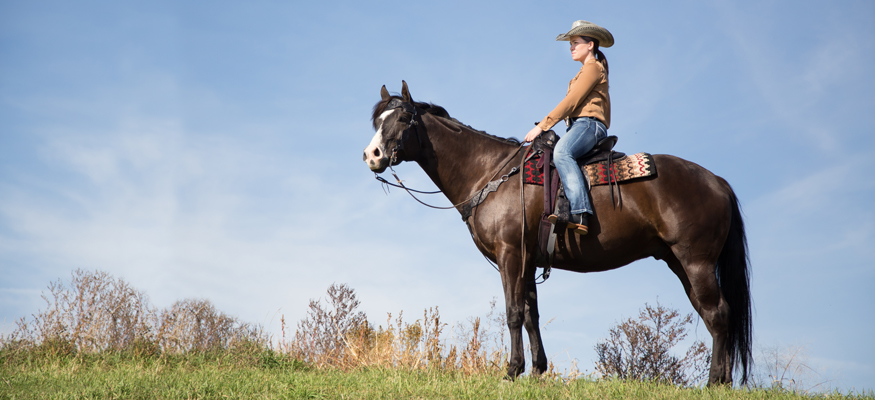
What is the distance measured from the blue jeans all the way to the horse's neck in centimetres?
75

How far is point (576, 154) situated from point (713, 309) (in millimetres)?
2143

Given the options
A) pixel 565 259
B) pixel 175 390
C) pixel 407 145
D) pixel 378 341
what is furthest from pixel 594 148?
pixel 175 390

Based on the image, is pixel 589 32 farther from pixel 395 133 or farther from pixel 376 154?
pixel 376 154

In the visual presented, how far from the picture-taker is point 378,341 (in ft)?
25.9

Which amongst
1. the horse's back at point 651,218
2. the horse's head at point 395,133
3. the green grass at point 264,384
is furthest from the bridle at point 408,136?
the green grass at point 264,384

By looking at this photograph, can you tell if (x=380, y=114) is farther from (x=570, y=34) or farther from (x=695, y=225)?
(x=695, y=225)

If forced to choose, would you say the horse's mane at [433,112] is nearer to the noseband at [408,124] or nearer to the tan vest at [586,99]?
the noseband at [408,124]

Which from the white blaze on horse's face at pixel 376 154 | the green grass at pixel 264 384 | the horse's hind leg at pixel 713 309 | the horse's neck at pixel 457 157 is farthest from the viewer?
the horse's neck at pixel 457 157

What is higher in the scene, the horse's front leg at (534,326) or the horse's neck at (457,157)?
the horse's neck at (457,157)

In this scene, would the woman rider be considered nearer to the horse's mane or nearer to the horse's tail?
the horse's mane

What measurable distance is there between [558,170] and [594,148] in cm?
64

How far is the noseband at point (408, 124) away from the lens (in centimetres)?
619

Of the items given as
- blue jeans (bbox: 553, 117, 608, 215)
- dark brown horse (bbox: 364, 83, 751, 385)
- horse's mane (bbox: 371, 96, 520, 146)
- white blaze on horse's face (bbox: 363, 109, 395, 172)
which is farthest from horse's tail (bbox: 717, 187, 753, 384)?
white blaze on horse's face (bbox: 363, 109, 395, 172)

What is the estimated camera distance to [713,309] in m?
5.68
